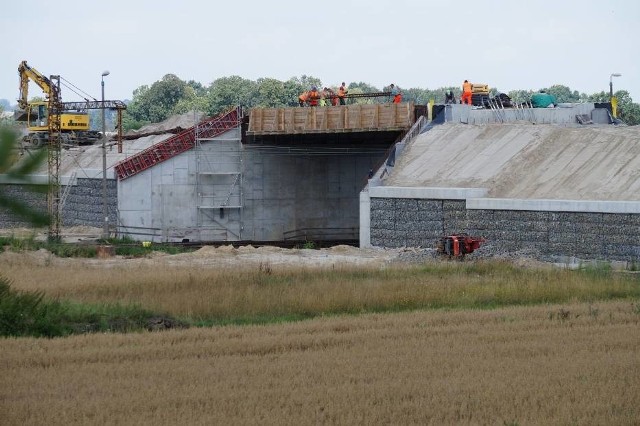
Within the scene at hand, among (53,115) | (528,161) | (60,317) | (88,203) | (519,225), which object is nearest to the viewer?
(60,317)

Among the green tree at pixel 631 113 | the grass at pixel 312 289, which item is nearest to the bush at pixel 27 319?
the grass at pixel 312 289

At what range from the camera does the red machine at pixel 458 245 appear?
43.1m

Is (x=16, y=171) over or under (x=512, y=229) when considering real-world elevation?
over

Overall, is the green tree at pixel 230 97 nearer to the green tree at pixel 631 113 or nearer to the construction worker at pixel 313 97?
the green tree at pixel 631 113

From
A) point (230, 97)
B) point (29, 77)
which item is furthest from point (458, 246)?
point (230, 97)

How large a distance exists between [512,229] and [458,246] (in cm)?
339

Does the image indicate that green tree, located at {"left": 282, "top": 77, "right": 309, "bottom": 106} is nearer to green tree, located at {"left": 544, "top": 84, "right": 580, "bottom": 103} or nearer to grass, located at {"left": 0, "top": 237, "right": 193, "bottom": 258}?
green tree, located at {"left": 544, "top": 84, "right": 580, "bottom": 103}

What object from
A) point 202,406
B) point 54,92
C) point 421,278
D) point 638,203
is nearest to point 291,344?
point 202,406

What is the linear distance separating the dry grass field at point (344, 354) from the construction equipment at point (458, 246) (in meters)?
7.20

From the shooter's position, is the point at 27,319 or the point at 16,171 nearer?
the point at 16,171

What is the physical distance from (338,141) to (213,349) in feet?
137

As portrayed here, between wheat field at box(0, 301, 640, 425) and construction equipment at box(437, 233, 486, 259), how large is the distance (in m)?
16.8

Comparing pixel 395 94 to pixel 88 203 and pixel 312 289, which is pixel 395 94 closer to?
pixel 88 203

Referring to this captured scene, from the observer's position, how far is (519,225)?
148ft
